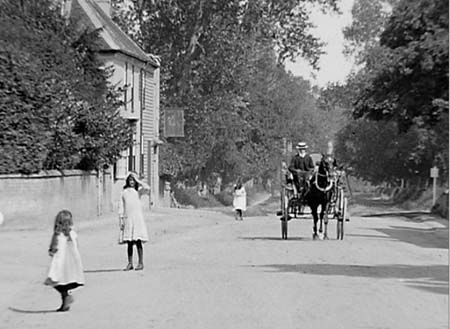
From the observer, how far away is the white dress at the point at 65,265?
1522cm

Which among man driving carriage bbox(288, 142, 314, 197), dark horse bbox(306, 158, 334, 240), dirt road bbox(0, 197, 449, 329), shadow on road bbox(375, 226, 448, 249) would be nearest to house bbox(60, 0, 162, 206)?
shadow on road bbox(375, 226, 448, 249)

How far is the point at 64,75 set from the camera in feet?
125

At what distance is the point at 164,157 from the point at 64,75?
2612 cm

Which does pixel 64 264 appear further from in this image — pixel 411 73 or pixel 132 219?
pixel 411 73

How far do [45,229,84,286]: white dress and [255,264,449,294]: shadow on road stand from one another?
5.59 m

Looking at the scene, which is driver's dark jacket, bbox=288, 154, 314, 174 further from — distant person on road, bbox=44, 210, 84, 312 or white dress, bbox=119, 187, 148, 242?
distant person on road, bbox=44, 210, 84, 312

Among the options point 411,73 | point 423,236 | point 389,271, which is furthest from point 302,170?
point 411,73

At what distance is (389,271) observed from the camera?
808 inches

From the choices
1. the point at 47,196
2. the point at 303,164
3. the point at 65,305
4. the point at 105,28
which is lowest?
the point at 65,305

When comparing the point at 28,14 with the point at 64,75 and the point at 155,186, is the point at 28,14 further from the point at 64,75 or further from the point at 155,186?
the point at 155,186

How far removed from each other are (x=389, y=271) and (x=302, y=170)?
7.48 meters

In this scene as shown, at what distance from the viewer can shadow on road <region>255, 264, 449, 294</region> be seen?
18734 mm

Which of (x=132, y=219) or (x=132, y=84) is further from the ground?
(x=132, y=84)

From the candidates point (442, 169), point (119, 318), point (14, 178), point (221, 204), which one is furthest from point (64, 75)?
point (221, 204)
